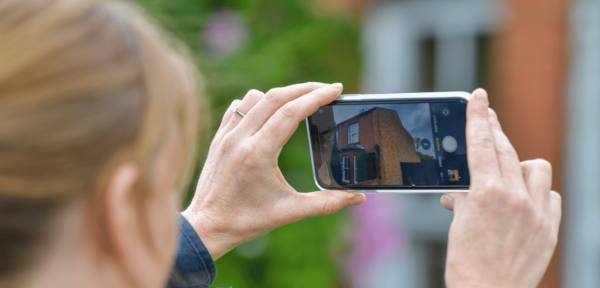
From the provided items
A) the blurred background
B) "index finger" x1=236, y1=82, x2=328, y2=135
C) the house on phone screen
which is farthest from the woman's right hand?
the blurred background

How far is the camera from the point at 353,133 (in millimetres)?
1209

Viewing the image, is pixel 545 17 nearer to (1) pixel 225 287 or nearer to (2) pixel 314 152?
(2) pixel 314 152

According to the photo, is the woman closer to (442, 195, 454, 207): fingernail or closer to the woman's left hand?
the woman's left hand

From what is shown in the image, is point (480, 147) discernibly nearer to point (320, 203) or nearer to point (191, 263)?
point (320, 203)

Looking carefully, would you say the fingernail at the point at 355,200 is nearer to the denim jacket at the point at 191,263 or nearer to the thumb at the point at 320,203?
the thumb at the point at 320,203

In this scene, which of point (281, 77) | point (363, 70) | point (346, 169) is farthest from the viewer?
point (363, 70)

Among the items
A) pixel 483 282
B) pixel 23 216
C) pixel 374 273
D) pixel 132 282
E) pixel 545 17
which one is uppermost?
pixel 545 17

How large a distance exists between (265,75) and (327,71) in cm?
56

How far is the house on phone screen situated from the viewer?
45.5 inches

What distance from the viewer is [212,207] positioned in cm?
118

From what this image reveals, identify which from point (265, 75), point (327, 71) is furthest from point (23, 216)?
point (327, 71)

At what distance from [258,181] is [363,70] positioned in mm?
2310

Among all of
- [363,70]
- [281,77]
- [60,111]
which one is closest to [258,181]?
[60,111]

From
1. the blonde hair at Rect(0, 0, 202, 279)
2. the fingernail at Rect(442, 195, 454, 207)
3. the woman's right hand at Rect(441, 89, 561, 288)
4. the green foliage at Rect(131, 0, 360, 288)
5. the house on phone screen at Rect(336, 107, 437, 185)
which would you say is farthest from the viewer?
the green foliage at Rect(131, 0, 360, 288)
